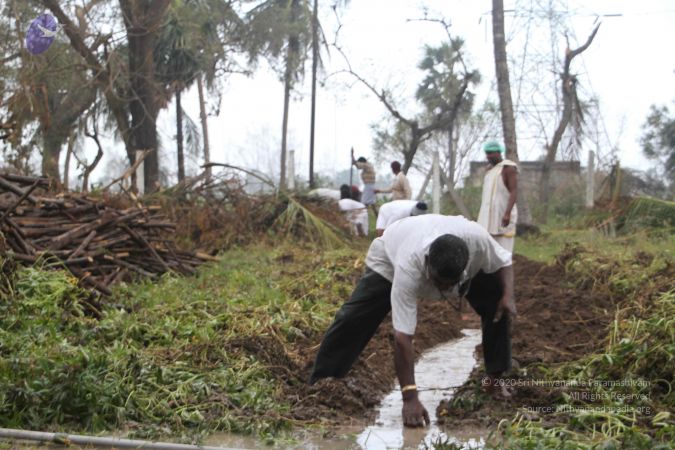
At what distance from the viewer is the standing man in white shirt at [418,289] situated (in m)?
5.00

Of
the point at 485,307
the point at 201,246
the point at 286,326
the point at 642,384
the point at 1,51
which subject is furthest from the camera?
the point at 1,51

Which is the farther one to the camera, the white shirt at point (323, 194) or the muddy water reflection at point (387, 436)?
the white shirt at point (323, 194)

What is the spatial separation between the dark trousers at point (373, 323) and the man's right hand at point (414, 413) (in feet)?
2.63

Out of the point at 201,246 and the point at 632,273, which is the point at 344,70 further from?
the point at 632,273

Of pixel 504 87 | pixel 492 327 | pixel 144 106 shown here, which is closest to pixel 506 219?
pixel 492 327

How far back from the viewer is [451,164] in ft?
124

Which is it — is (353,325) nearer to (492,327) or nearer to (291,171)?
(492,327)

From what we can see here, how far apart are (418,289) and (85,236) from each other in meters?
6.14

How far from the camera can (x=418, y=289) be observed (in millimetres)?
5086

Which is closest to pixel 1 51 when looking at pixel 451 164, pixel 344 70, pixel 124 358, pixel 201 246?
pixel 201 246

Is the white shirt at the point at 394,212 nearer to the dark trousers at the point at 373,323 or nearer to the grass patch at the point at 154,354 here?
the grass patch at the point at 154,354

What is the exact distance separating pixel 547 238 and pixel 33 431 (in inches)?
580

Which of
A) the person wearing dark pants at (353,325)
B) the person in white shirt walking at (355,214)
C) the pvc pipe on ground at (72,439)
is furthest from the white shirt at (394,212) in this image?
the person in white shirt walking at (355,214)

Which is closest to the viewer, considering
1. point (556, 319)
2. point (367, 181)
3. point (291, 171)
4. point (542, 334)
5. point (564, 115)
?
point (542, 334)
